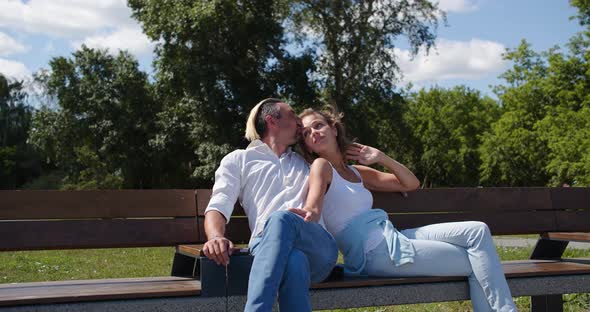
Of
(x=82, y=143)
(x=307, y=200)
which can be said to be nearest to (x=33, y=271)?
(x=307, y=200)

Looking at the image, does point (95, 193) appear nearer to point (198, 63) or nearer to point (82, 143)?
point (198, 63)

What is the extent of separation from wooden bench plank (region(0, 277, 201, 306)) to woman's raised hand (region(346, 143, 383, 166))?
1.35 m

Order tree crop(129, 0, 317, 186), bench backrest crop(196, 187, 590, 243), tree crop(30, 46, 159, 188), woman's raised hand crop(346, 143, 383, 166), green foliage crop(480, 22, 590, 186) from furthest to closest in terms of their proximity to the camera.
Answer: tree crop(30, 46, 159, 188), green foliage crop(480, 22, 590, 186), tree crop(129, 0, 317, 186), bench backrest crop(196, 187, 590, 243), woman's raised hand crop(346, 143, 383, 166)

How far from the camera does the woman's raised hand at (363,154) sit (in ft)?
15.4

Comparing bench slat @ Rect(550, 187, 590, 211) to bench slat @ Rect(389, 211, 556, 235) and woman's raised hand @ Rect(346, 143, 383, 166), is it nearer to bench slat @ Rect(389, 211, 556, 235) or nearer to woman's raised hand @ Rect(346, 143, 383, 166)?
bench slat @ Rect(389, 211, 556, 235)

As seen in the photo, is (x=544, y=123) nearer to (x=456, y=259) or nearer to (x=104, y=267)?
(x=104, y=267)

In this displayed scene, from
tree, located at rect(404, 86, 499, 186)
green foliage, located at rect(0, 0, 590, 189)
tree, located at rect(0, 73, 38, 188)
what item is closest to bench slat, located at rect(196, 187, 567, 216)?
green foliage, located at rect(0, 0, 590, 189)

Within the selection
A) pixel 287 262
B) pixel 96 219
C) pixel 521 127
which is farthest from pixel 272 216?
pixel 521 127

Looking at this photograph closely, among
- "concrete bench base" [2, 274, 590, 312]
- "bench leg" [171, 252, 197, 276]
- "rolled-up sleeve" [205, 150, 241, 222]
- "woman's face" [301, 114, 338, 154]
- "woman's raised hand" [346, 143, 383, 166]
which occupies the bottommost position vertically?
"concrete bench base" [2, 274, 590, 312]

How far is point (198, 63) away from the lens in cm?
3042

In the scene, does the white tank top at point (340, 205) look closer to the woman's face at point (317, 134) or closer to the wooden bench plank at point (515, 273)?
the woman's face at point (317, 134)

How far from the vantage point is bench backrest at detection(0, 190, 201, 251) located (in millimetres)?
4035

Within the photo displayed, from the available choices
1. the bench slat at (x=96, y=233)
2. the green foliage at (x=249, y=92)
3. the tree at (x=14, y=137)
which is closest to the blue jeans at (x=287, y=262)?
the bench slat at (x=96, y=233)

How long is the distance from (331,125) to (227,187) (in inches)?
36.0
